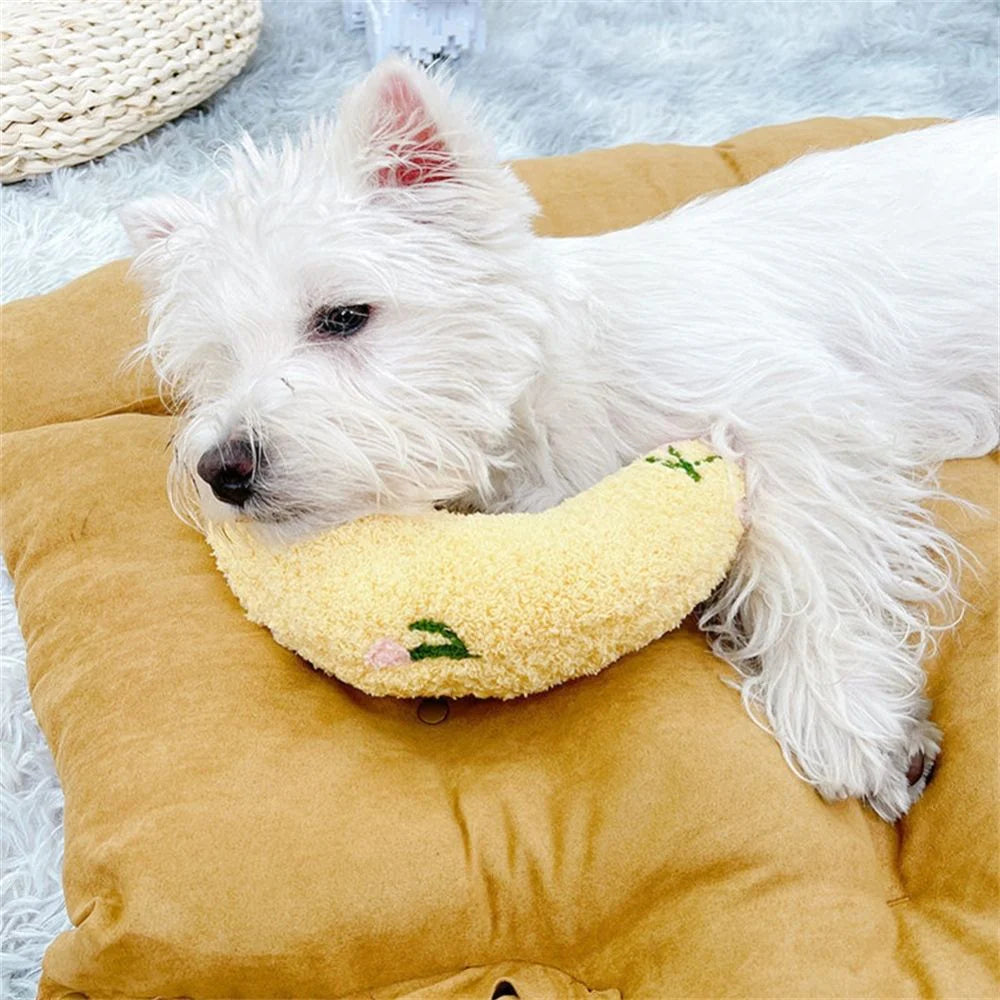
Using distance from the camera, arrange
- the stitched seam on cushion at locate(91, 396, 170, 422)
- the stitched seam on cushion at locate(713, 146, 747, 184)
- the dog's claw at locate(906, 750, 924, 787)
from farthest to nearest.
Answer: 1. the stitched seam on cushion at locate(713, 146, 747, 184)
2. the stitched seam on cushion at locate(91, 396, 170, 422)
3. the dog's claw at locate(906, 750, 924, 787)

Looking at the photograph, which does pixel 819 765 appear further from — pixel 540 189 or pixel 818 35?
pixel 818 35

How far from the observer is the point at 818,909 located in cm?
137

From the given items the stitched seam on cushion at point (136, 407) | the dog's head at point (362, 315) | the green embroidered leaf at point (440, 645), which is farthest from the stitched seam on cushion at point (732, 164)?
the green embroidered leaf at point (440, 645)

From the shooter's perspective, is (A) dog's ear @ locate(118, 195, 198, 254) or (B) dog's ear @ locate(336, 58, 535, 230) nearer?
(B) dog's ear @ locate(336, 58, 535, 230)

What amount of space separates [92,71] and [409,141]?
2.16 m

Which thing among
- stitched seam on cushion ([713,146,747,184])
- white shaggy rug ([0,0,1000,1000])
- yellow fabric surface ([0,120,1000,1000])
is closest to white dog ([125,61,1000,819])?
yellow fabric surface ([0,120,1000,1000])

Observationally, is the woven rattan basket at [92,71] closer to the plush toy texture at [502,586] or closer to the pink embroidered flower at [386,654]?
the plush toy texture at [502,586]

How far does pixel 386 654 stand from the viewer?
150 centimetres

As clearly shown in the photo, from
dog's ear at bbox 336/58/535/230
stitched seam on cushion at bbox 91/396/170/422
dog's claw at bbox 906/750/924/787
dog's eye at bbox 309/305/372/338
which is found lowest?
dog's claw at bbox 906/750/924/787

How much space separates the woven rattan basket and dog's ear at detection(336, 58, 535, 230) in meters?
2.06

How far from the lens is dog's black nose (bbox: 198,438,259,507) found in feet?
4.65

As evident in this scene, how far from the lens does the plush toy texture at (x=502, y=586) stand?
1469mm

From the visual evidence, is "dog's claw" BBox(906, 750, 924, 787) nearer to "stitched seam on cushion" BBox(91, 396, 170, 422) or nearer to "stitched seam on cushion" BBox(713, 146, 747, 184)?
"stitched seam on cushion" BBox(91, 396, 170, 422)

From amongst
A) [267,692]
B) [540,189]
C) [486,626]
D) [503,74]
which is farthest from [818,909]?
[503,74]
